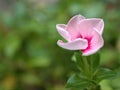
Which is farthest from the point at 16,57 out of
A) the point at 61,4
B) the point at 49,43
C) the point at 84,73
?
the point at 84,73

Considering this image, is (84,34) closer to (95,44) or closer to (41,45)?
(95,44)

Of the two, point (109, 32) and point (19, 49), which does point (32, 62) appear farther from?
point (109, 32)

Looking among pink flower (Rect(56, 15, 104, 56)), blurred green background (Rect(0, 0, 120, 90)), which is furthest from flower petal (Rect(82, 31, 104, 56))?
blurred green background (Rect(0, 0, 120, 90))

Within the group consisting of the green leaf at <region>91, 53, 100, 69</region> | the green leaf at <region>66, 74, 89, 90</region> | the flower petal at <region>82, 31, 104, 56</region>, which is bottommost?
the green leaf at <region>66, 74, 89, 90</region>

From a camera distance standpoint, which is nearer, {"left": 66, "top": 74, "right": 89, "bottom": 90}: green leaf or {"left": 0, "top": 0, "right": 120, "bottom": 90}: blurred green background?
{"left": 66, "top": 74, "right": 89, "bottom": 90}: green leaf

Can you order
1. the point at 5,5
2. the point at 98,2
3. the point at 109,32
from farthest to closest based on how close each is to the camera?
the point at 5,5, the point at 98,2, the point at 109,32

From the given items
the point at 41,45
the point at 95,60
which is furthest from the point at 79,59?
the point at 41,45

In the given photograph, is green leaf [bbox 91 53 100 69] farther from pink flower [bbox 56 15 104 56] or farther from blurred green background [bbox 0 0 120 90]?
blurred green background [bbox 0 0 120 90]

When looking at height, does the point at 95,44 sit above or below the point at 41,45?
above
